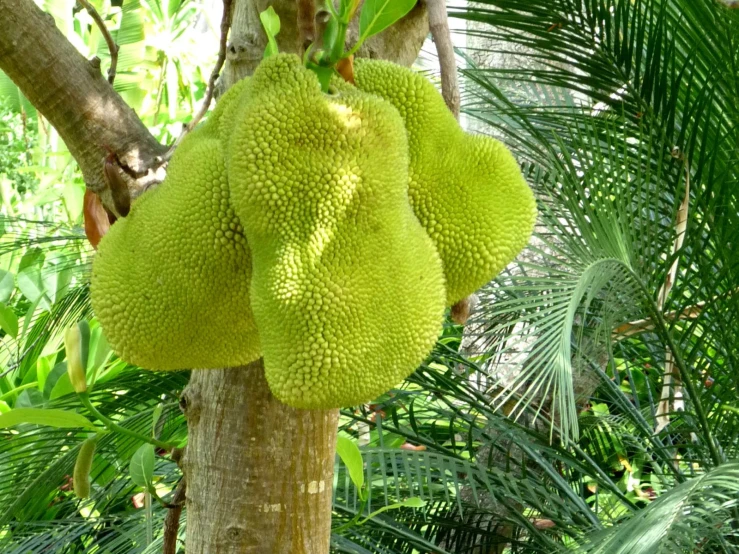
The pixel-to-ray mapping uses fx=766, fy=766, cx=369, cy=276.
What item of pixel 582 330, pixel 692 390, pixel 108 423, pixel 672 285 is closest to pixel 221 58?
pixel 108 423

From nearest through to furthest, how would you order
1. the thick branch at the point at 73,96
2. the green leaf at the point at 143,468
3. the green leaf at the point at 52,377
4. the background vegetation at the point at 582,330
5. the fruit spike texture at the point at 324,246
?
the fruit spike texture at the point at 324,246
the thick branch at the point at 73,96
the green leaf at the point at 143,468
the background vegetation at the point at 582,330
the green leaf at the point at 52,377

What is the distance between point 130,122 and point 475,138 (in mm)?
271

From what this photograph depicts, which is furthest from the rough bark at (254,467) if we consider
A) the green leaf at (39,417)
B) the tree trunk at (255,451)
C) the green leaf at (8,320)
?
the green leaf at (8,320)

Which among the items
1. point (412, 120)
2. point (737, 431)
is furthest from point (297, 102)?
point (737, 431)

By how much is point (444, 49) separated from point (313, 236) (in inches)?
6.1

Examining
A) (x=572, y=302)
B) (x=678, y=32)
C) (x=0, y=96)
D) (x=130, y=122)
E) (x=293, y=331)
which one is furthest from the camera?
(x=0, y=96)

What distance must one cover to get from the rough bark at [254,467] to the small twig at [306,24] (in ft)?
0.81

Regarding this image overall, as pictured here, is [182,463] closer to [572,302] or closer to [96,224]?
[96,224]

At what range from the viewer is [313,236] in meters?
0.47

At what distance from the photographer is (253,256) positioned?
1.58ft

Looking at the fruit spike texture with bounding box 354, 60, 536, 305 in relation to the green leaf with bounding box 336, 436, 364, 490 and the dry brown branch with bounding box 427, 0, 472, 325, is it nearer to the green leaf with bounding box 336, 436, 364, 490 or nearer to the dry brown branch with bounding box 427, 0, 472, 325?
the dry brown branch with bounding box 427, 0, 472, 325

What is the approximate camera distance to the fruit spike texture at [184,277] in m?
0.49

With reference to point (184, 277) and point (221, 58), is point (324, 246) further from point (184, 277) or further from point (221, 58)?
point (221, 58)

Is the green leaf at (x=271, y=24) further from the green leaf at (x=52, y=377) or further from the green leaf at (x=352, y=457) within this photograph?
the green leaf at (x=52, y=377)
